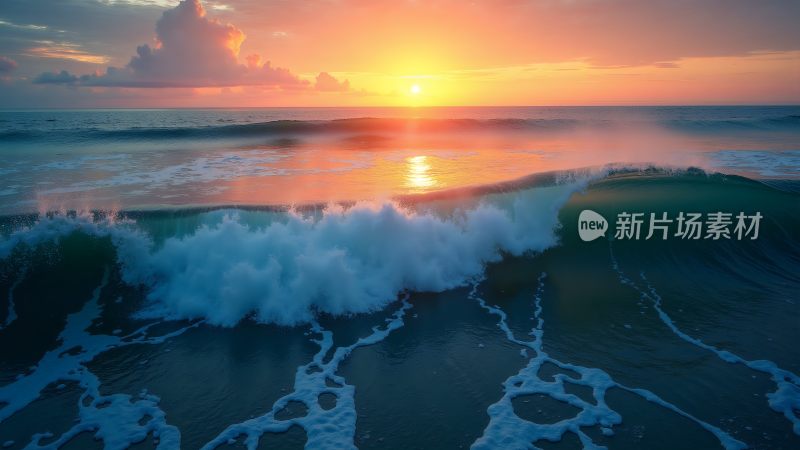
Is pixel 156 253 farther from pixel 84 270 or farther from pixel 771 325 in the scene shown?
pixel 771 325

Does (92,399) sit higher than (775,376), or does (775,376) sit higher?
(775,376)

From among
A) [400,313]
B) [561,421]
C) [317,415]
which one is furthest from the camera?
[400,313]

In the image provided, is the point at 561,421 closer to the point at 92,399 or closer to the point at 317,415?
the point at 317,415

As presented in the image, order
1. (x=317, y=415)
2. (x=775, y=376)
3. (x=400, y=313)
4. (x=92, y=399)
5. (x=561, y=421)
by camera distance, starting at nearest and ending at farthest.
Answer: (x=561, y=421) < (x=317, y=415) < (x=92, y=399) < (x=775, y=376) < (x=400, y=313)

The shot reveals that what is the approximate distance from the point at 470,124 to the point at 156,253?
36.1 meters

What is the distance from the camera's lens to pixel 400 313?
734 cm

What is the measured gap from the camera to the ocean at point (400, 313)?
4.79 metres

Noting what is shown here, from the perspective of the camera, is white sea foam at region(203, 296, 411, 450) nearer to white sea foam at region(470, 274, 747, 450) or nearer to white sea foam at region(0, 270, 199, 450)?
white sea foam at region(0, 270, 199, 450)

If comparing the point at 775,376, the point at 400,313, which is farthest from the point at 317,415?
the point at 775,376

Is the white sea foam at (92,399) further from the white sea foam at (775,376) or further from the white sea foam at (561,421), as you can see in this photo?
the white sea foam at (775,376)

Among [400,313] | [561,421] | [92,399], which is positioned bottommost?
[92,399]

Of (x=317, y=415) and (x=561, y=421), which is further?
(x=317, y=415)

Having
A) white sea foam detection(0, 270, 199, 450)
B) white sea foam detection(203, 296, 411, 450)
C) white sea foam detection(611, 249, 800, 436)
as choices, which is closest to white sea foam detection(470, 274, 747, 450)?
white sea foam detection(611, 249, 800, 436)

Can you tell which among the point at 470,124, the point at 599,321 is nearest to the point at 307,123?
the point at 470,124
